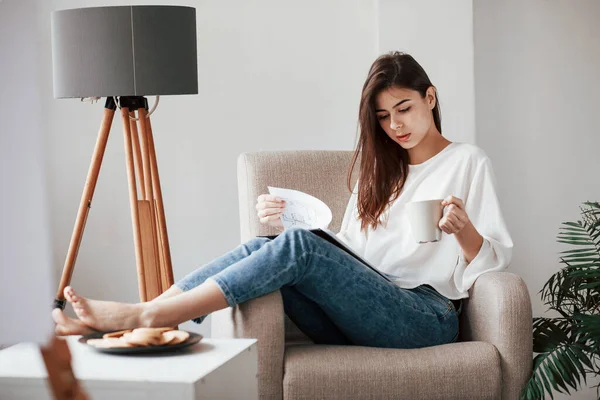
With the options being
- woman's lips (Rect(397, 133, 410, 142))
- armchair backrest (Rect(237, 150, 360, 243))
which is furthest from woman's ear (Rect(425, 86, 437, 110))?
armchair backrest (Rect(237, 150, 360, 243))

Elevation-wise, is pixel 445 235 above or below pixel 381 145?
below

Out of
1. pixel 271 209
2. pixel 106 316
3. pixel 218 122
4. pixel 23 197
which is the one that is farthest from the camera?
pixel 218 122

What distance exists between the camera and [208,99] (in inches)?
117

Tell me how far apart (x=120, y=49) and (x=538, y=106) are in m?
1.54

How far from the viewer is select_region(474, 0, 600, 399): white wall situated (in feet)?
9.28

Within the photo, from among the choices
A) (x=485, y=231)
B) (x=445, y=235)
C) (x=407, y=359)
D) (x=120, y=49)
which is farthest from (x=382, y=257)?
(x=120, y=49)

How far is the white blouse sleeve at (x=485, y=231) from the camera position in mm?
1932

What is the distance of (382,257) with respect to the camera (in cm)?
211

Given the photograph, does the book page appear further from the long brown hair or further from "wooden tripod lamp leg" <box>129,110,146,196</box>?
"wooden tripod lamp leg" <box>129,110,146,196</box>

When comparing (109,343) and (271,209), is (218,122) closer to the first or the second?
(271,209)

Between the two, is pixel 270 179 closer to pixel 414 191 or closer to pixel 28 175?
pixel 414 191

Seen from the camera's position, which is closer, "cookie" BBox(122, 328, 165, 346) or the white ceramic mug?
"cookie" BBox(122, 328, 165, 346)

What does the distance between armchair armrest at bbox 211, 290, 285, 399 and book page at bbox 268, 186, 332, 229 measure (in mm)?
319

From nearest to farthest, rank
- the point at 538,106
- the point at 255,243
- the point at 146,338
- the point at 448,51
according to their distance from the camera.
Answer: the point at 146,338 < the point at 255,243 < the point at 448,51 < the point at 538,106
